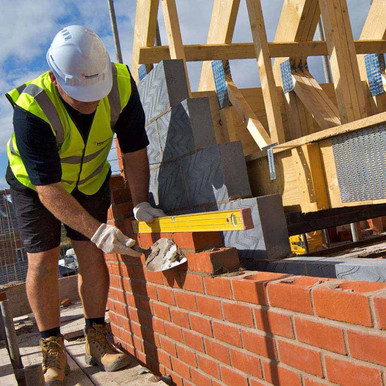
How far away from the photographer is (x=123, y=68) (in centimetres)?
296

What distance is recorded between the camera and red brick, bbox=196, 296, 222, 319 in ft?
7.50

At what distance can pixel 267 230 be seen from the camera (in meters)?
2.43

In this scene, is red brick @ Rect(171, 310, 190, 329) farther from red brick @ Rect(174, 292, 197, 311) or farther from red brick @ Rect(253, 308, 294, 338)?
red brick @ Rect(253, 308, 294, 338)

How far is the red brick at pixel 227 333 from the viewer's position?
2156 mm

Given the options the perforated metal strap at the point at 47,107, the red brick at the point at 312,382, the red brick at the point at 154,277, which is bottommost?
the red brick at the point at 312,382

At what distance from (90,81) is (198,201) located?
98 cm

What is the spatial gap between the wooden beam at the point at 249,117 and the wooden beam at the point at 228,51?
291mm

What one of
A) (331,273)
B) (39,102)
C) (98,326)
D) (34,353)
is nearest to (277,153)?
(331,273)

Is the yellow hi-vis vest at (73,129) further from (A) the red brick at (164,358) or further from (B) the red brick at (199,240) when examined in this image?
(A) the red brick at (164,358)

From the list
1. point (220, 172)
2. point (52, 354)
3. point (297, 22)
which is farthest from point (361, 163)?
point (297, 22)

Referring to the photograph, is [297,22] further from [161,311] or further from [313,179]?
→ [161,311]

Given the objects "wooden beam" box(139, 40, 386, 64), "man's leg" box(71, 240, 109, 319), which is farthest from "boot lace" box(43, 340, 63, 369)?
"wooden beam" box(139, 40, 386, 64)

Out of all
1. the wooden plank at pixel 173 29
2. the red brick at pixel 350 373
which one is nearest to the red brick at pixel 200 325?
the red brick at pixel 350 373

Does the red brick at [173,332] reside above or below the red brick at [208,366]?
above
